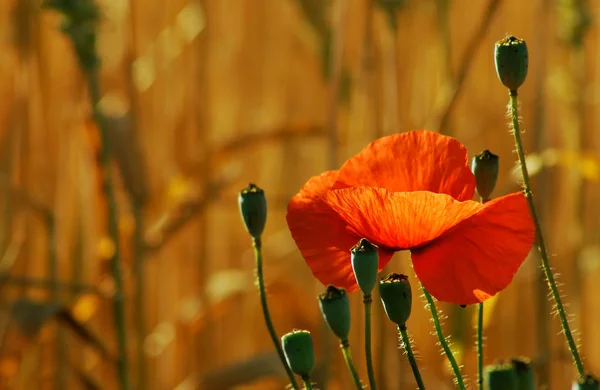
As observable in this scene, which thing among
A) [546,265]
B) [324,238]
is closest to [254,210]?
[324,238]

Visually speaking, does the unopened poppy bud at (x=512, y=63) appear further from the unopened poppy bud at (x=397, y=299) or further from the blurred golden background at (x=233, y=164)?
the blurred golden background at (x=233, y=164)

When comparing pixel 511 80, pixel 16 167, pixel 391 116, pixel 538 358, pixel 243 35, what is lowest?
pixel 538 358

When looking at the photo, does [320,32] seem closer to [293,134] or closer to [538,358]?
[293,134]

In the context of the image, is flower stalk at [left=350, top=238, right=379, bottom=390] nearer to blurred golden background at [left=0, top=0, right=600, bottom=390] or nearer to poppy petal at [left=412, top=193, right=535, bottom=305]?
poppy petal at [left=412, top=193, right=535, bottom=305]

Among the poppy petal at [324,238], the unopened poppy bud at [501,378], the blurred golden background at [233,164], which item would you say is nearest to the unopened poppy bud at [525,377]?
the unopened poppy bud at [501,378]

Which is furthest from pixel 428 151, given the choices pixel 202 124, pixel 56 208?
pixel 56 208

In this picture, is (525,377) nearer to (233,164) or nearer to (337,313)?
(337,313)
